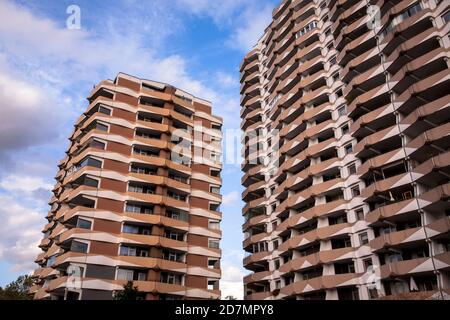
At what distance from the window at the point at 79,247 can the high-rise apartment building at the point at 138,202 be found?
113 mm

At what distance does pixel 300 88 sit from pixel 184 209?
23.5 meters

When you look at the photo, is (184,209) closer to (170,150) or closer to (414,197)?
(170,150)

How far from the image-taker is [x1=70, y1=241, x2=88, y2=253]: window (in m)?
44.5

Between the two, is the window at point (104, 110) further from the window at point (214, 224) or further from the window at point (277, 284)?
the window at point (277, 284)

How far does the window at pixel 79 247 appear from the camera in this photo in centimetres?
4453

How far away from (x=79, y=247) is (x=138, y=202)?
8808mm

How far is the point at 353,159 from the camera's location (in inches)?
1758

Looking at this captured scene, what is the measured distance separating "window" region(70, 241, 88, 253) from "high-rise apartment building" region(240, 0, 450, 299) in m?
23.2

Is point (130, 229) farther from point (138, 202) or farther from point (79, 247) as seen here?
point (79, 247)

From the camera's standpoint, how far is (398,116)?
1583 inches

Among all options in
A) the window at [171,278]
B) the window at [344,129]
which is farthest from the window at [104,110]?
the window at [344,129]

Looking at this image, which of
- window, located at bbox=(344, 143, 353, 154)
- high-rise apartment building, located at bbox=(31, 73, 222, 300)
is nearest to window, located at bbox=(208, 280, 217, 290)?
high-rise apartment building, located at bbox=(31, 73, 222, 300)

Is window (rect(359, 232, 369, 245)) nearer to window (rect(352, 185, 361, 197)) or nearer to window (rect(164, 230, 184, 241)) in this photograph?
window (rect(352, 185, 361, 197))

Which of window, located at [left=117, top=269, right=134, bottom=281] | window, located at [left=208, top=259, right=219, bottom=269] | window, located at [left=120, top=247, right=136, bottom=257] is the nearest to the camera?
window, located at [left=117, top=269, right=134, bottom=281]
